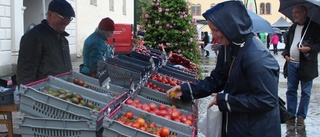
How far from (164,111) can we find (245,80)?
1182mm

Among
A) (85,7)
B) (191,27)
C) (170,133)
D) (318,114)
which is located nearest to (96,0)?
(85,7)

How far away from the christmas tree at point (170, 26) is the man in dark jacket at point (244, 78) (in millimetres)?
7578

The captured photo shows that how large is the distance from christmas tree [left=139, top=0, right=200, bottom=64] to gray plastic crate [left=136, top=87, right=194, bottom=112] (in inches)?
239

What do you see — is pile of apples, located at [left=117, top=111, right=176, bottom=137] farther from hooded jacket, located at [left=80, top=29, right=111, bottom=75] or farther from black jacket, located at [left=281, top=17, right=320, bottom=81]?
black jacket, located at [left=281, top=17, right=320, bottom=81]

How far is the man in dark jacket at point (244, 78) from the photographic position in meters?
2.82

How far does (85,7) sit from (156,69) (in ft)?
56.5

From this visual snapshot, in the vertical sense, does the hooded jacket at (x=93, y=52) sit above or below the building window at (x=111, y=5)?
below

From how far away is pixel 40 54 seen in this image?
4.30 metres

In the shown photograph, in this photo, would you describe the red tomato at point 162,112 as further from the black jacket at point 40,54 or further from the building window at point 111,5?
the building window at point 111,5

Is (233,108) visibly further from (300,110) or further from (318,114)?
(318,114)

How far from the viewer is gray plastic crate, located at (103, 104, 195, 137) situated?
10.0 ft

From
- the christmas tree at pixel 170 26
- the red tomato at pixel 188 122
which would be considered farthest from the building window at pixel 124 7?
the red tomato at pixel 188 122

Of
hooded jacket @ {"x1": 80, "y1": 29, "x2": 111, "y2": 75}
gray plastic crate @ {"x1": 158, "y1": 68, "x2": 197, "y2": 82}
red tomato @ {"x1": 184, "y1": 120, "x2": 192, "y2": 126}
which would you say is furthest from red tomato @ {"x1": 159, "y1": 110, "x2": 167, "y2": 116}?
hooded jacket @ {"x1": 80, "y1": 29, "x2": 111, "y2": 75}

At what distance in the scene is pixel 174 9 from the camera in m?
10.7
